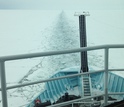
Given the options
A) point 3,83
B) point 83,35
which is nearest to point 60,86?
point 83,35

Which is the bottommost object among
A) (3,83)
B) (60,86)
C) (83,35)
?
(60,86)

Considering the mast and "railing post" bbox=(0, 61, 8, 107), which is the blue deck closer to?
the mast

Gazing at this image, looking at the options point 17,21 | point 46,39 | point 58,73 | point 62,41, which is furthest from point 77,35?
point 17,21

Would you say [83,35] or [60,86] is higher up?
[83,35]

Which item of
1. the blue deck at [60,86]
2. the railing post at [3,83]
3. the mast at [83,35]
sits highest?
the mast at [83,35]

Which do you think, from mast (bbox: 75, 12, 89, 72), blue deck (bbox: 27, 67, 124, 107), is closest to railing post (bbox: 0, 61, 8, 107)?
blue deck (bbox: 27, 67, 124, 107)

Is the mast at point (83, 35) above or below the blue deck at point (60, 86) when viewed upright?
above

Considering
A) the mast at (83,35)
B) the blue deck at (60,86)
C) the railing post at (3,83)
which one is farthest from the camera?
the mast at (83,35)

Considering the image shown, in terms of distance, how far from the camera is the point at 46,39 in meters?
Result: 9.07

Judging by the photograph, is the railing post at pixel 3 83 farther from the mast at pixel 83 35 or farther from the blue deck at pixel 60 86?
the mast at pixel 83 35

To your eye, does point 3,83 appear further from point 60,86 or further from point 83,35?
point 83,35

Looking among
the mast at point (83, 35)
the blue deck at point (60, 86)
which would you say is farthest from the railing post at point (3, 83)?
the mast at point (83, 35)

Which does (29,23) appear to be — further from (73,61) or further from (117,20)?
(117,20)

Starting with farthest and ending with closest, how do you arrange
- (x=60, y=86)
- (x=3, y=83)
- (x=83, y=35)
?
(x=83, y=35)
(x=60, y=86)
(x=3, y=83)
